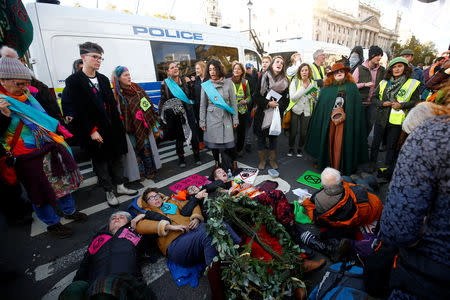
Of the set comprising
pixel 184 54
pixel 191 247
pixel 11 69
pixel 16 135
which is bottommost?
pixel 191 247

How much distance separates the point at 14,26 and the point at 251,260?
8.70 ft

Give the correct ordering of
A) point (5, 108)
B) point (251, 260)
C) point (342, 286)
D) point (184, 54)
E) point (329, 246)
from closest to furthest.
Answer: point (342, 286) → point (251, 260) → point (5, 108) → point (329, 246) → point (184, 54)

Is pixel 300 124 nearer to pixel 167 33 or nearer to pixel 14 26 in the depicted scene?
pixel 167 33

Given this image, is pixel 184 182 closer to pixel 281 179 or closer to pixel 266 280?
pixel 281 179

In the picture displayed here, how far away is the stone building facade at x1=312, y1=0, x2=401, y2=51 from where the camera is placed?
48125 mm

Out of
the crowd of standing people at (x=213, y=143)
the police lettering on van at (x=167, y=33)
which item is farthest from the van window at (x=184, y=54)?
the crowd of standing people at (x=213, y=143)

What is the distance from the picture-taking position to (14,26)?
64.9 inches

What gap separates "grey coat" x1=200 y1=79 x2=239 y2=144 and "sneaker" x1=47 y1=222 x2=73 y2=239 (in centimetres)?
241

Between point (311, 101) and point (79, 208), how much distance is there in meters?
4.81

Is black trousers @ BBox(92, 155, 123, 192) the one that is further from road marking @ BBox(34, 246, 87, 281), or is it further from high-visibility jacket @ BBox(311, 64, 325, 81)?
high-visibility jacket @ BBox(311, 64, 325, 81)

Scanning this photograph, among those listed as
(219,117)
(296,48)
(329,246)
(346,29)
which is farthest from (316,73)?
(346,29)

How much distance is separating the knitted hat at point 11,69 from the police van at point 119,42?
8.21ft

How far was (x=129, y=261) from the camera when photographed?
1.87 meters

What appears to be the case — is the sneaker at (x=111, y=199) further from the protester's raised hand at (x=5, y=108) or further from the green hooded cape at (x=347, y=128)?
the green hooded cape at (x=347, y=128)
